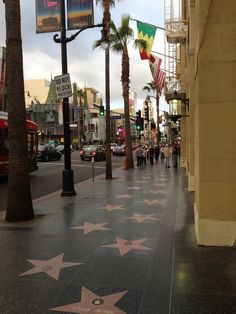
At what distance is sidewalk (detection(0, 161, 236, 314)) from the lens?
445cm

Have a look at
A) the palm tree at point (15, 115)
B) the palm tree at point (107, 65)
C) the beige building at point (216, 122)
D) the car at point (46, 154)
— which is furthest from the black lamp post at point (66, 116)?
the car at point (46, 154)

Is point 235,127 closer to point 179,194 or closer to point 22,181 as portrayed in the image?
point 22,181

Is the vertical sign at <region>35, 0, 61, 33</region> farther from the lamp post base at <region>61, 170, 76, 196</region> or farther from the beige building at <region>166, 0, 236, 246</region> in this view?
the beige building at <region>166, 0, 236, 246</region>

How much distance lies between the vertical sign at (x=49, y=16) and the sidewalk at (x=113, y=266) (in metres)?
6.32

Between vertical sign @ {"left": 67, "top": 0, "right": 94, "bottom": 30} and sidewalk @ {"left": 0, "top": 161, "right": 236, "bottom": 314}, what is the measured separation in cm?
657

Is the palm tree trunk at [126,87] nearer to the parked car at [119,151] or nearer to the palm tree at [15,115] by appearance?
the palm tree at [15,115]

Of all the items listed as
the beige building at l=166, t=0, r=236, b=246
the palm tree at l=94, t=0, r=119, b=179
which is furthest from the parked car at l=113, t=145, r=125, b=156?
the beige building at l=166, t=0, r=236, b=246

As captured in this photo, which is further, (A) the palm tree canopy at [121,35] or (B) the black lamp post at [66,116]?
(A) the palm tree canopy at [121,35]

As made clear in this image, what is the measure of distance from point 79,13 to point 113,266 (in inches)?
385

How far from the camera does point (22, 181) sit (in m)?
8.84

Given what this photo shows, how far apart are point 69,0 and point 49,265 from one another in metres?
9.93

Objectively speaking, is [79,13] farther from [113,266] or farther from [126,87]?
[126,87]

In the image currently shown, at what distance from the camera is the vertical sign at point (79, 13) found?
12938 millimetres

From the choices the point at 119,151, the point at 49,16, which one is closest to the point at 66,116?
the point at 49,16
